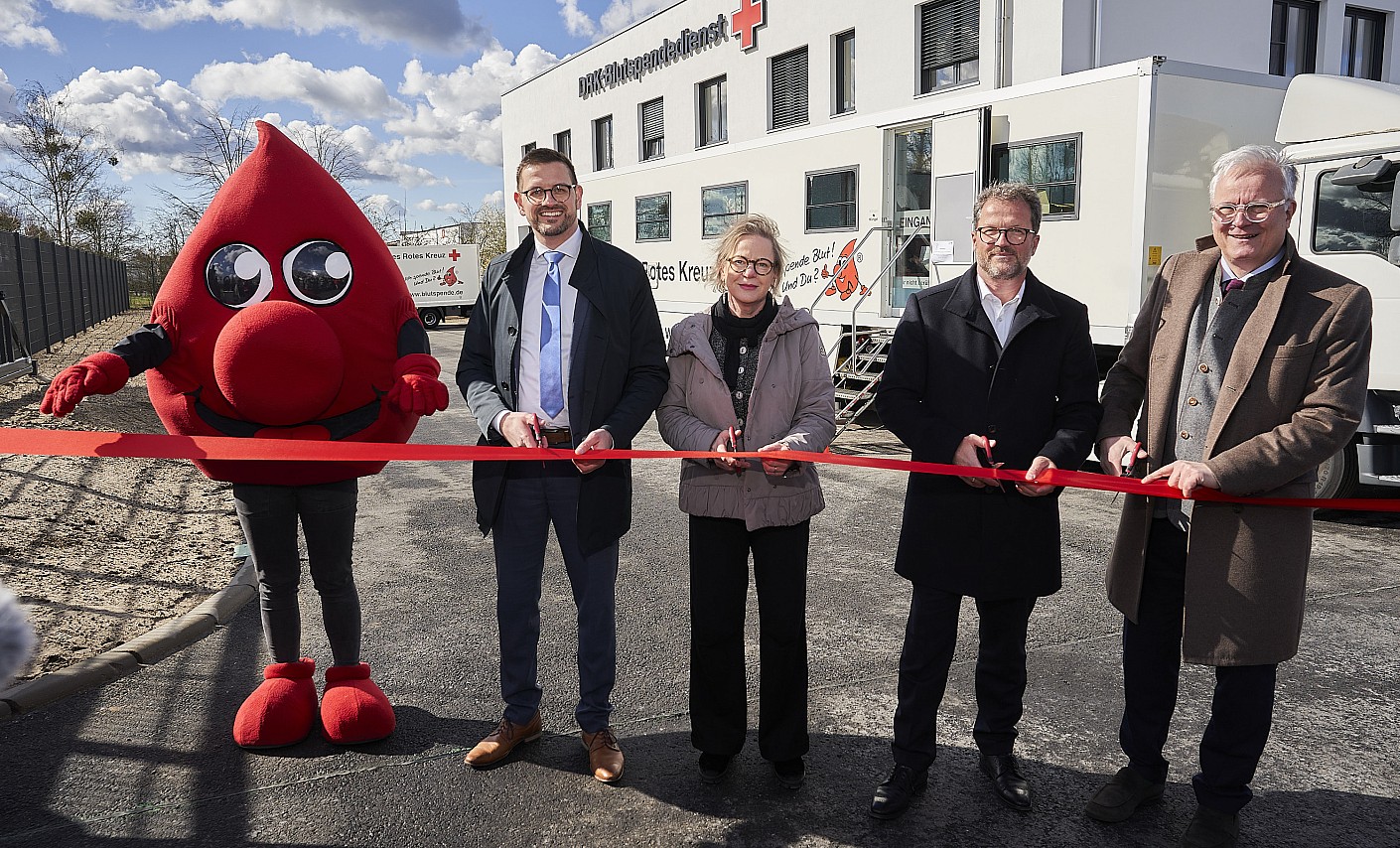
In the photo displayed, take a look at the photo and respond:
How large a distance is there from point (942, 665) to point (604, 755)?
117 cm

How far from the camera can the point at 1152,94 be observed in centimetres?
760

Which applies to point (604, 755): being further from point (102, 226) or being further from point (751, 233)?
point (102, 226)

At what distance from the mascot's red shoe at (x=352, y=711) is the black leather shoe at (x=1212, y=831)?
8.76 ft

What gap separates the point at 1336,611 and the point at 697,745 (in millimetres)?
3752

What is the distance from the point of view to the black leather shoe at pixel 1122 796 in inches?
118

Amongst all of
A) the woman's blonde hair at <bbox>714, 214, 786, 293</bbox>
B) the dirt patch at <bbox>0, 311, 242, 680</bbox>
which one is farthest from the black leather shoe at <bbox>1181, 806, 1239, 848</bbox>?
the dirt patch at <bbox>0, 311, 242, 680</bbox>

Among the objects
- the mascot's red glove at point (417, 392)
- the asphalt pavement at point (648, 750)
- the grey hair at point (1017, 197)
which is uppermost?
the grey hair at point (1017, 197)

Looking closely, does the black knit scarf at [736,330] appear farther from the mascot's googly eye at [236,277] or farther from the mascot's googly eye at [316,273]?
the mascot's googly eye at [236,277]

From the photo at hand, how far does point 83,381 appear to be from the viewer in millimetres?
2885

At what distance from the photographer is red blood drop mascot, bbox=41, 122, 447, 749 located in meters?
3.18

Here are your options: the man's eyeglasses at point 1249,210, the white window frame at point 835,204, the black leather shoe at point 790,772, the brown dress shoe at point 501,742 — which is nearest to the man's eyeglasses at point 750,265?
the man's eyeglasses at point 1249,210

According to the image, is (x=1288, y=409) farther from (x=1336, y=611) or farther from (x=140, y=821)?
(x=140, y=821)

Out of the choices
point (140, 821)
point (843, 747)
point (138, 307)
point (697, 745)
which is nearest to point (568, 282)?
point (697, 745)

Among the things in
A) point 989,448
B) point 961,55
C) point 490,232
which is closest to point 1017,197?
point 989,448
